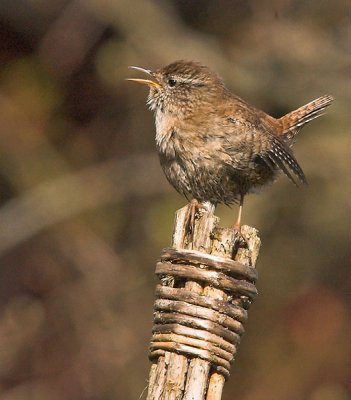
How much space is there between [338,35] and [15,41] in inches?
136

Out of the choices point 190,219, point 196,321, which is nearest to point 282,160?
point 190,219

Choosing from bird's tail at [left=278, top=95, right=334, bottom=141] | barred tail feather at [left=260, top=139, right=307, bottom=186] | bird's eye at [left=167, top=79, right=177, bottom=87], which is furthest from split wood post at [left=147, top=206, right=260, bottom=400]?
bird's tail at [left=278, top=95, right=334, bottom=141]

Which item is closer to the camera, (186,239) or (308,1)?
(186,239)

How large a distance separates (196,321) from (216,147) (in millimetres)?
1643

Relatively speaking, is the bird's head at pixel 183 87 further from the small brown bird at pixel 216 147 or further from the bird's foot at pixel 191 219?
the bird's foot at pixel 191 219

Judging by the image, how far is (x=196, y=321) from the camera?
319 cm

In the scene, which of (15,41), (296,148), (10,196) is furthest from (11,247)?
(296,148)

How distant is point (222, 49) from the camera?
9727 millimetres

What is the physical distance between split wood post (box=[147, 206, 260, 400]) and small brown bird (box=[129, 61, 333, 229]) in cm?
133

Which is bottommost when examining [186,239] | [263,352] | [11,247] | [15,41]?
[186,239]

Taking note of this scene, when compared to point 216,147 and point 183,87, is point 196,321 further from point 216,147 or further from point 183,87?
point 183,87

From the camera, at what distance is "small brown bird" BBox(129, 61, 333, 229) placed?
15.5 ft

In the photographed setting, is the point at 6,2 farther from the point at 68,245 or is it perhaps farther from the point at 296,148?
the point at 296,148

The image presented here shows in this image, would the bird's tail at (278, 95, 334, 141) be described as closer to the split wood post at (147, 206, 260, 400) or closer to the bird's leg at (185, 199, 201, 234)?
the bird's leg at (185, 199, 201, 234)
